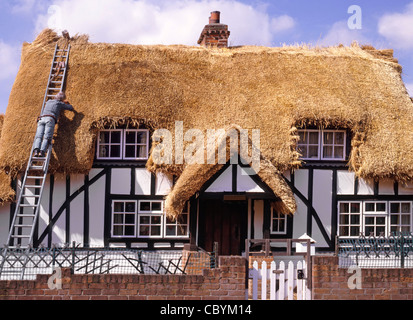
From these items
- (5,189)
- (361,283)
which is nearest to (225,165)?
(361,283)

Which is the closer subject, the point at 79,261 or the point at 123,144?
the point at 79,261

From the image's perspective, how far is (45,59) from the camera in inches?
623

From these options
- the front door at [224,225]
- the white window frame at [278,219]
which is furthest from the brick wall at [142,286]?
the white window frame at [278,219]

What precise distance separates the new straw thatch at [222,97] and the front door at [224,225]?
1585 millimetres

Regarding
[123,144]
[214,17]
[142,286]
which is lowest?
[142,286]

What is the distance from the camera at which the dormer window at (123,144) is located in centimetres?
1439

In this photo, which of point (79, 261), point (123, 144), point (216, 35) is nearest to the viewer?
point (79, 261)

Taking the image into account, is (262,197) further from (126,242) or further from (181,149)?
(126,242)

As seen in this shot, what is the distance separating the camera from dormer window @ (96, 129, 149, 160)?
47.2 feet

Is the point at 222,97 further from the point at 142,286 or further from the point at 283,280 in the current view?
the point at 142,286

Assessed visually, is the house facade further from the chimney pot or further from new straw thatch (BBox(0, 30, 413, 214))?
the chimney pot

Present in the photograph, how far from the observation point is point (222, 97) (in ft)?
49.5

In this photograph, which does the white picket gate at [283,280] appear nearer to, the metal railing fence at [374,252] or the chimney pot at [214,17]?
the metal railing fence at [374,252]

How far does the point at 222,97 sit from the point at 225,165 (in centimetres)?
289
